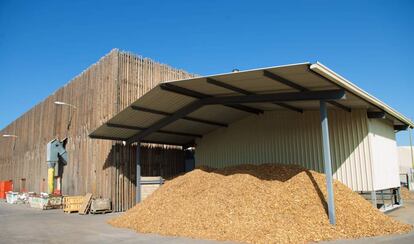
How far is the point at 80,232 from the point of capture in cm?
1095

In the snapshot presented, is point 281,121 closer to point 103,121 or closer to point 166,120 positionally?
point 166,120

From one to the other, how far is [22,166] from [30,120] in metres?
4.33

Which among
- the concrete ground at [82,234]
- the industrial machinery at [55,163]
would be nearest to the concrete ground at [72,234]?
the concrete ground at [82,234]

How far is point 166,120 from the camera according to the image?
15.1 meters

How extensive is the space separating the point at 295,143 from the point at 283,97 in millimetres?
4152

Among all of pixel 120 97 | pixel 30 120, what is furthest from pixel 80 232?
pixel 30 120

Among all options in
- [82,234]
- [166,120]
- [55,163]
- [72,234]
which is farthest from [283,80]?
[55,163]

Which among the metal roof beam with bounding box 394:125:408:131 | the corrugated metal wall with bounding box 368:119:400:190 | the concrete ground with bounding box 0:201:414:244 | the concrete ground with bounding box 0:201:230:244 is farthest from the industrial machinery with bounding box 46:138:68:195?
the metal roof beam with bounding box 394:125:408:131

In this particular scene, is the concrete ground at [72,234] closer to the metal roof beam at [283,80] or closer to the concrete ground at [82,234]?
the concrete ground at [82,234]

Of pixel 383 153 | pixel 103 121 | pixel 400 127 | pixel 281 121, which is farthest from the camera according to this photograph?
pixel 103 121

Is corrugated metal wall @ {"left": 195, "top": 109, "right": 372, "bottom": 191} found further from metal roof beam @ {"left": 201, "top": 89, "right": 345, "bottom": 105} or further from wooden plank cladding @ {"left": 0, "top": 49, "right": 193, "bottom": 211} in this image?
metal roof beam @ {"left": 201, "top": 89, "right": 345, "bottom": 105}

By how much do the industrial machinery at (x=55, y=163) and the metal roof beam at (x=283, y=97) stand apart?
12618mm

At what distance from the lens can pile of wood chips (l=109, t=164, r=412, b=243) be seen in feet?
30.0

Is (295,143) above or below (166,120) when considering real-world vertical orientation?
below
